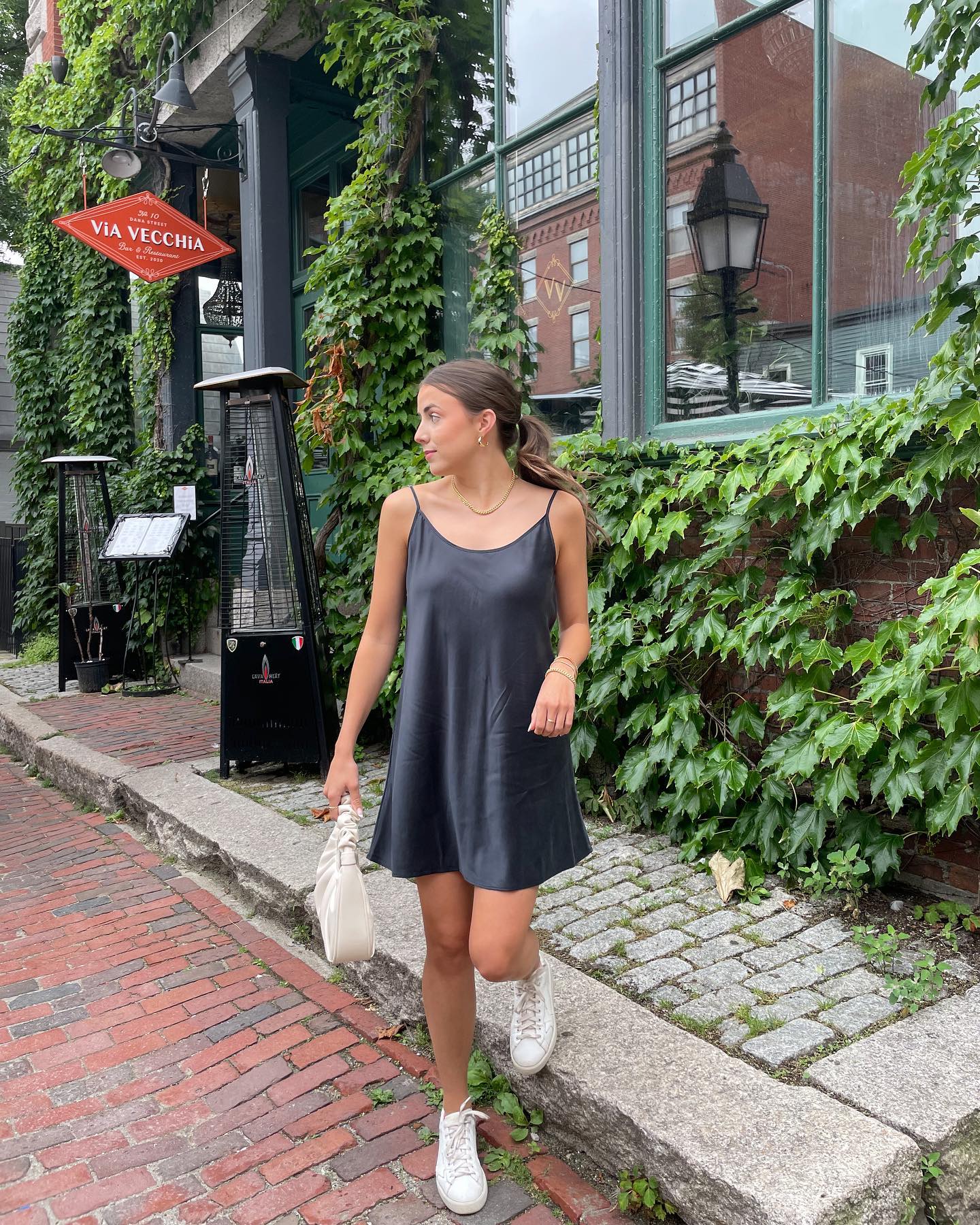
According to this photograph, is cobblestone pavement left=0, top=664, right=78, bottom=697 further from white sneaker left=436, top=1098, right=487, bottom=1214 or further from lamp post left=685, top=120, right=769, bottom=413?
white sneaker left=436, top=1098, right=487, bottom=1214

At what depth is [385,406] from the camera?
6.64 meters

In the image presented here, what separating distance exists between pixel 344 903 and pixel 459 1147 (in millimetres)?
666

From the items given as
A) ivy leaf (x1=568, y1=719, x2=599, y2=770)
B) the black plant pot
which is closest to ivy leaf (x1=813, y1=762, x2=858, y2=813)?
ivy leaf (x1=568, y1=719, x2=599, y2=770)

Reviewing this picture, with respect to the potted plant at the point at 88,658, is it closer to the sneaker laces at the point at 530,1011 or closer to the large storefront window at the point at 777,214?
the large storefront window at the point at 777,214

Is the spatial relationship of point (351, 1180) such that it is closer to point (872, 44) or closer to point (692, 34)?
point (872, 44)

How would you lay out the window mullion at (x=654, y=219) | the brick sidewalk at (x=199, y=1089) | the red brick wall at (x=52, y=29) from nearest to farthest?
the brick sidewalk at (x=199, y=1089)
the window mullion at (x=654, y=219)
the red brick wall at (x=52, y=29)

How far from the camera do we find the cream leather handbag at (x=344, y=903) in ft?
7.13

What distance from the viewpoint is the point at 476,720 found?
2197 mm

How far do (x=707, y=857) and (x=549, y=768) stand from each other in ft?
6.22

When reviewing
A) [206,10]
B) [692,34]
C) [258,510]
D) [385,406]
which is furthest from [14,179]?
[692,34]

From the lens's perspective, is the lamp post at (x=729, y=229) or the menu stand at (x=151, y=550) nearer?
the lamp post at (x=729, y=229)

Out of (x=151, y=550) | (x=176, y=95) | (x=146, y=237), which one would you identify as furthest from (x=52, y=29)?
(x=151, y=550)

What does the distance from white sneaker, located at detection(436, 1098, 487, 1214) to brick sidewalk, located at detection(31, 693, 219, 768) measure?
4.10 m

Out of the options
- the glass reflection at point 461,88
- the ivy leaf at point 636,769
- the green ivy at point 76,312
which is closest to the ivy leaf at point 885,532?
the ivy leaf at point 636,769
